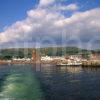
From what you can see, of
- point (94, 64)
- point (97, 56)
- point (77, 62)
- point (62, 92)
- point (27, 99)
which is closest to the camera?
point (27, 99)

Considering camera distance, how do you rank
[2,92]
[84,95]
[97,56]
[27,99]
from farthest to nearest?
[97,56] → [84,95] → [2,92] → [27,99]

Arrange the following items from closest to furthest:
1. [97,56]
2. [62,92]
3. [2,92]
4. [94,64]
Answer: [2,92]
[62,92]
[94,64]
[97,56]

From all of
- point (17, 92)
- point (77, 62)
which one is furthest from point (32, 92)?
point (77, 62)

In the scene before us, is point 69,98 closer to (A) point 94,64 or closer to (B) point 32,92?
(B) point 32,92

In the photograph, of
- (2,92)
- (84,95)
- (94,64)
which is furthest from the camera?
(94,64)

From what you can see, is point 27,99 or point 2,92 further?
point 2,92

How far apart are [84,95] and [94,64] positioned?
383ft

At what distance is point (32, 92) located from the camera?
132 feet

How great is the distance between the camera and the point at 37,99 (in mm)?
35500

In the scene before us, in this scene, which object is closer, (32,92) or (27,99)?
(27,99)

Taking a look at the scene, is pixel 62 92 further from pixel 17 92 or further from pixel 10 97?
pixel 10 97

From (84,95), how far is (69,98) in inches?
145

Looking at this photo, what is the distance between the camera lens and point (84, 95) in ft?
142

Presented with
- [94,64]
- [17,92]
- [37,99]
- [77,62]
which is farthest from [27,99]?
[77,62]
